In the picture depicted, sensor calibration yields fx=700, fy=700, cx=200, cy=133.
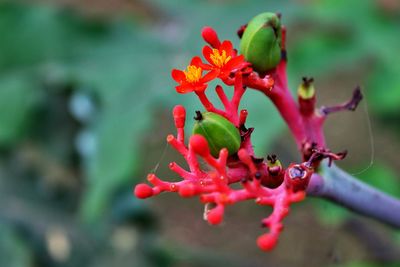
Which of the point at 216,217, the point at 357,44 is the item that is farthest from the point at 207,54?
the point at 357,44

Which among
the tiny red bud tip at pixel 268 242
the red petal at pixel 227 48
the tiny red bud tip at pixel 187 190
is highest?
the red petal at pixel 227 48

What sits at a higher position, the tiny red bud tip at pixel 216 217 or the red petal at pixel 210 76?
the red petal at pixel 210 76

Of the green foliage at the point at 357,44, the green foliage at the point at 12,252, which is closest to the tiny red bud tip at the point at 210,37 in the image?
the green foliage at the point at 12,252

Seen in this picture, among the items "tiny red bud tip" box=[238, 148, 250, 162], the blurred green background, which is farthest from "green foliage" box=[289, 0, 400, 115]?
"tiny red bud tip" box=[238, 148, 250, 162]

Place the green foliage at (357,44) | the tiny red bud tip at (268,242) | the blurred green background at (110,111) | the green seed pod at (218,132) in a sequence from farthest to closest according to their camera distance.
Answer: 1. the green foliage at (357,44)
2. the blurred green background at (110,111)
3. the green seed pod at (218,132)
4. the tiny red bud tip at (268,242)

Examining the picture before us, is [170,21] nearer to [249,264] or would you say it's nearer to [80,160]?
[80,160]

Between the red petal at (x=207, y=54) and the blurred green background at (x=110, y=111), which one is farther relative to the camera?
the blurred green background at (x=110, y=111)

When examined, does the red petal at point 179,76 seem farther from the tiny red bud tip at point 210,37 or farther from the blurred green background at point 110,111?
the blurred green background at point 110,111

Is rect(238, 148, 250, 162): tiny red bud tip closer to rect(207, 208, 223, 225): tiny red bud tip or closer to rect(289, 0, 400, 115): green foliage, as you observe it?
rect(207, 208, 223, 225): tiny red bud tip
